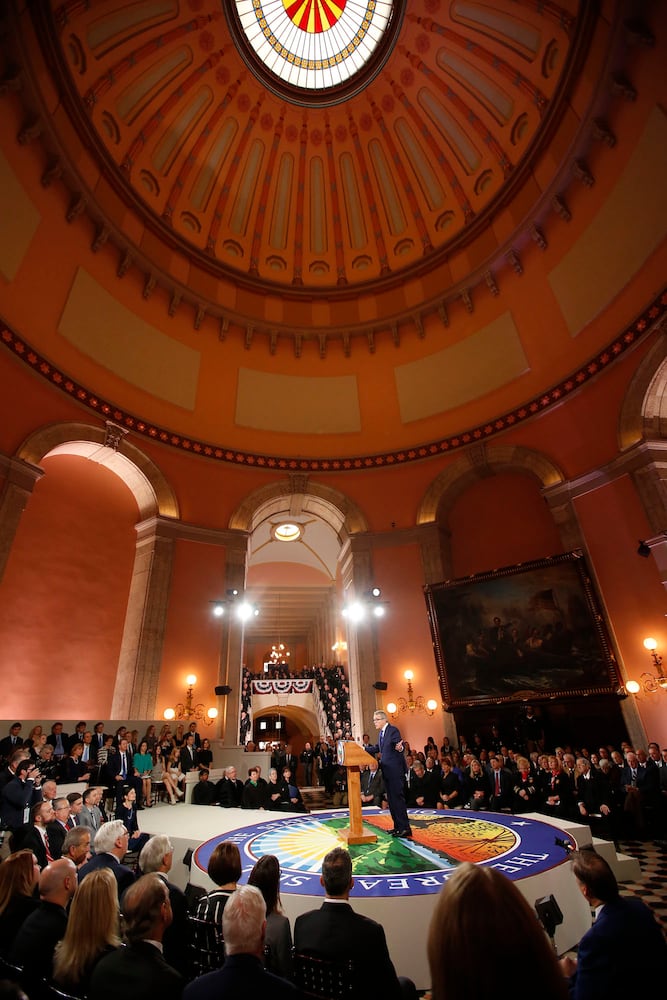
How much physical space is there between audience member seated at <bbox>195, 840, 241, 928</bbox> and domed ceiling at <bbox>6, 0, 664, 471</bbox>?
11849mm

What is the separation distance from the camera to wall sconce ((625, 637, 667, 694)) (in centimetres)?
986

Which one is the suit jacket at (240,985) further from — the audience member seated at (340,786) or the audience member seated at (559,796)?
the audience member seated at (340,786)

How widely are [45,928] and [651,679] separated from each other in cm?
1096

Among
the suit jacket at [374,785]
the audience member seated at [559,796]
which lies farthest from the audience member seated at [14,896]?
the audience member seated at [559,796]

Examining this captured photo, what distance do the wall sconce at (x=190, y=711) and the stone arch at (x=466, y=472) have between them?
7.56 meters

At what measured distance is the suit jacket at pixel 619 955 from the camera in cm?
206

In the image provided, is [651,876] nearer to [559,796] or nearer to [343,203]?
A: [559,796]

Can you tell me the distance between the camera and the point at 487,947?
1.31 metres

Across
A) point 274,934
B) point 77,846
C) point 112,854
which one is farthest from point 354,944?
point 77,846

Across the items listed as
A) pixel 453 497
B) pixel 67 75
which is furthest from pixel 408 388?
pixel 67 75

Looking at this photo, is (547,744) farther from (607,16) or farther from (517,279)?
(607,16)

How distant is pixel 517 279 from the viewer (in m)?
14.9

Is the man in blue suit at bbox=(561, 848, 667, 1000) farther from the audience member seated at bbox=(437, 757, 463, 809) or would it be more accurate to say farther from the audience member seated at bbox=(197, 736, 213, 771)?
the audience member seated at bbox=(197, 736, 213, 771)

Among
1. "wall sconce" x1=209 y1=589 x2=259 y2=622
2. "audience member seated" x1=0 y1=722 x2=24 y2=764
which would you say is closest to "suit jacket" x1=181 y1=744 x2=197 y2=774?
"audience member seated" x1=0 y1=722 x2=24 y2=764
